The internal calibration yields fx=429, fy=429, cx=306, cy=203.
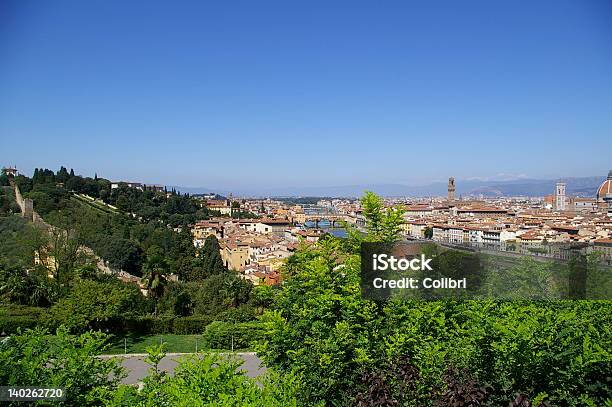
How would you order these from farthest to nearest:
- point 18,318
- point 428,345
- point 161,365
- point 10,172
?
point 10,172 < point 18,318 < point 161,365 < point 428,345

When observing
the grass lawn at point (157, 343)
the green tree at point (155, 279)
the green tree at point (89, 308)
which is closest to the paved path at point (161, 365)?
the grass lawn at point (157, 343)

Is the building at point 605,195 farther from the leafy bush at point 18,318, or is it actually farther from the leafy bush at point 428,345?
the leafy bush at point 18,318

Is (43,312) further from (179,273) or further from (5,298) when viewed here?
(179,273)

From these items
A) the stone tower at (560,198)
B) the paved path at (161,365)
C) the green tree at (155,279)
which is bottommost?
the paved path at (161,365)

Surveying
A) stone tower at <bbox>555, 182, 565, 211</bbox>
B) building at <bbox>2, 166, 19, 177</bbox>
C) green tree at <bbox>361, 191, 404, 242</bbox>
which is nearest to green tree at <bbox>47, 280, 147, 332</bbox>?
green tree at <bbox>361, 191, 404, 242</bbox>

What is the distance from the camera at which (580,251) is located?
9.47 m

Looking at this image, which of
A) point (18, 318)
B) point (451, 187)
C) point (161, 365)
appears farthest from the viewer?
point (451, 187)

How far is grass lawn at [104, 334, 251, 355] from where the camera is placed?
1412 centimetres

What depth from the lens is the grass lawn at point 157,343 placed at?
1412 cm

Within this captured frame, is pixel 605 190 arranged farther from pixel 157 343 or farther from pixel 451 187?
pixel 157 343

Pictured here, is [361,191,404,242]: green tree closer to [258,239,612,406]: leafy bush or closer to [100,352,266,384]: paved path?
[258,239,612,406]: leafy bush

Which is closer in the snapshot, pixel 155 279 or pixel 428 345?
pixel 428 345

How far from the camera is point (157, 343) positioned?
14914mm

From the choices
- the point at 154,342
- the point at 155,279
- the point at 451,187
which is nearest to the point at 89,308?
the point at 154,342
